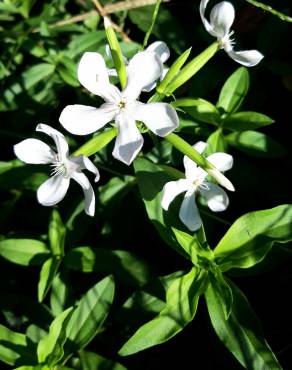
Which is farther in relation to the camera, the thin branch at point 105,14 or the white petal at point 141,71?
the thin branch at point 105,14

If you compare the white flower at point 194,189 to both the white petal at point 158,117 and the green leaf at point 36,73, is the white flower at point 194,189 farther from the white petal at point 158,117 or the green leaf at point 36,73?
the green leaf at point 36,73

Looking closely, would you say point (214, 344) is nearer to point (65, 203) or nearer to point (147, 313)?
point (147, 313)

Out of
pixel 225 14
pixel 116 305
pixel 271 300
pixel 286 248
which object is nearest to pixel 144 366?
pixel 116 305

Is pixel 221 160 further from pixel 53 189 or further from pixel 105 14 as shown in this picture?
pixel 105 14

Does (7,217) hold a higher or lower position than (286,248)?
lower

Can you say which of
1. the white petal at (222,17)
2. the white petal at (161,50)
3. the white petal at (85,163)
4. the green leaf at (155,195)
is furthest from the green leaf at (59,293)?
the white petal at (222,17)

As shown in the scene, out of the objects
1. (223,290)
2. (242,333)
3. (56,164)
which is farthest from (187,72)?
(242,333)

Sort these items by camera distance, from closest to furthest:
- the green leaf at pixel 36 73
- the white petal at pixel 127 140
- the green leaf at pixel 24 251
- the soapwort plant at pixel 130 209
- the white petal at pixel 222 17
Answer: the white petal at pixel 127 140 → the soapwort plant at pixel 130 209 → the white petal at pixel 222 17 → the green leaf at pixel 24 251 → the green leaf at pixel 36 73

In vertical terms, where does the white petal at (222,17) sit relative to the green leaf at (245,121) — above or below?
above
